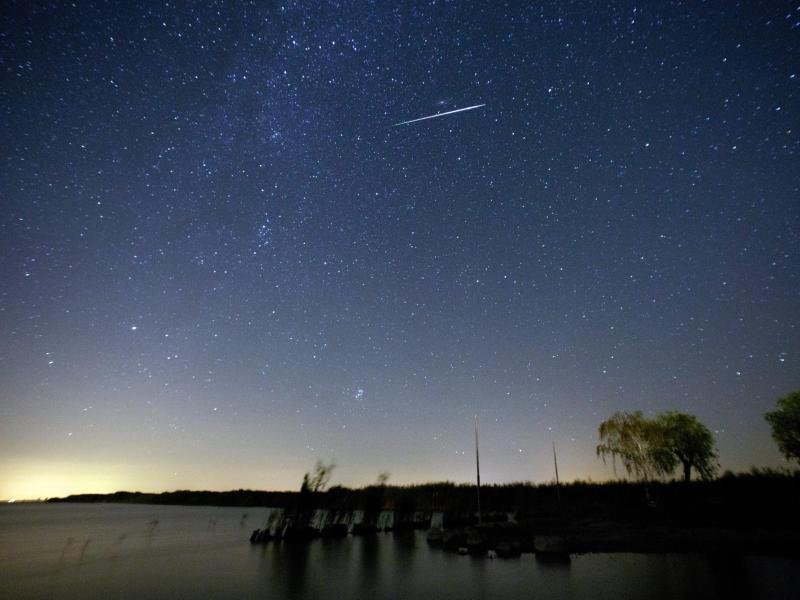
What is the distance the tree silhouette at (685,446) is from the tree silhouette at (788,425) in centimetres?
466

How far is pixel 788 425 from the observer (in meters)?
32.8

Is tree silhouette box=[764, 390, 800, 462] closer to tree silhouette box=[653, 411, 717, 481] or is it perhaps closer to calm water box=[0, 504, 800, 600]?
tree silhouette box=[653, 411, 717, 481]

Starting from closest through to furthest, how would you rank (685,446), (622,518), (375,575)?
1. (375,575)
2. (622,518)
3. (685,446)

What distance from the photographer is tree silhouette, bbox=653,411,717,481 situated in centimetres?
3588

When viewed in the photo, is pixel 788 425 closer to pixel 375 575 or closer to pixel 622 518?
pixel 622 518

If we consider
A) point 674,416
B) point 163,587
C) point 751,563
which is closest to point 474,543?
point 751,563

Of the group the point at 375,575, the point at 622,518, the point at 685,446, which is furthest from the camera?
the point at 685,446

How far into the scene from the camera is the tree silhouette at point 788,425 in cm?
3228

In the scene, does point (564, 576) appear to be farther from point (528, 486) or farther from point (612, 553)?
point (528, 486)

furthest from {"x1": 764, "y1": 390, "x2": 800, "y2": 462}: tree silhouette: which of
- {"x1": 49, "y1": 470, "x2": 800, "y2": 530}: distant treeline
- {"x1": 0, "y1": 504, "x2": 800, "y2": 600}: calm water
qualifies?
{"x1": 0, "y1": 504, "x2": 800, "y2": 600}: calm water

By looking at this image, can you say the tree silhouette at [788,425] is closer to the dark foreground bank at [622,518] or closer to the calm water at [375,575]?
the dark foreground bank at [622,518]

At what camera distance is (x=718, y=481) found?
32.5m

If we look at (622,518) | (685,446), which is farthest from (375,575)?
(685,446)

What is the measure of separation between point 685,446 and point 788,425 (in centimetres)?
736
